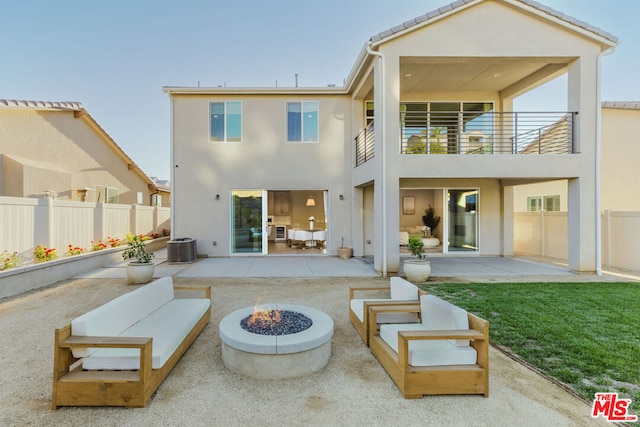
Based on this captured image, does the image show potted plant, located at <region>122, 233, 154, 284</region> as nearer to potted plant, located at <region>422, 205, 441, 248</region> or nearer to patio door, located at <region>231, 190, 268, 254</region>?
patio door, located at <region>231, 190, 268, 254</region>

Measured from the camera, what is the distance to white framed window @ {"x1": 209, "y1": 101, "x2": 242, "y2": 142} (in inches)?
441

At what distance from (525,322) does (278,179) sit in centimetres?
852

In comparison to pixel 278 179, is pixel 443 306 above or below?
below

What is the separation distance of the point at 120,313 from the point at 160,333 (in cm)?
51

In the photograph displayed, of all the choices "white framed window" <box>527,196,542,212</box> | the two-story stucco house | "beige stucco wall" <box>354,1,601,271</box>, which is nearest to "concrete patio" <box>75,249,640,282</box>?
"beige stucco wall" <box>354,1,601,271</box>

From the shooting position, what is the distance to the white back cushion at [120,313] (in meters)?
2.94

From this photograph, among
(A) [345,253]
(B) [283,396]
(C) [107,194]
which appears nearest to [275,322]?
(B) [283,396]

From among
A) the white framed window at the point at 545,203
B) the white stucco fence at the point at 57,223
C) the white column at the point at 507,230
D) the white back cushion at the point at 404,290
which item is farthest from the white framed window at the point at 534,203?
the white stucco fence at the point at 57,223

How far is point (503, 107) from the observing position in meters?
11.2

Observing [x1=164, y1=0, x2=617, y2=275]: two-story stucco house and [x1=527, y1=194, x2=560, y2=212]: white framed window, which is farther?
[x1=527, y1=194, x2=560, y2=212]: white framed window

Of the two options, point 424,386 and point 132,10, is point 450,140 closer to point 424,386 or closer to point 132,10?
point 424,386

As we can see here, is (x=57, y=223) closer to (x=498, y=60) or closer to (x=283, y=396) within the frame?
(x=283, y=396)

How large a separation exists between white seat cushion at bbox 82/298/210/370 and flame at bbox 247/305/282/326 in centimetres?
81

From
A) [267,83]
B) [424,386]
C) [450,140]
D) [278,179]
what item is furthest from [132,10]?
[424,386]
